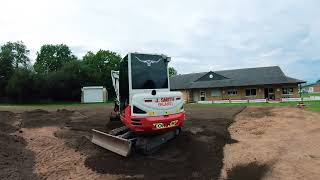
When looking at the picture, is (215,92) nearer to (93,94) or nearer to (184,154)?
(93,94)

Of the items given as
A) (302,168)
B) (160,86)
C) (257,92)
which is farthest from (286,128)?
(257,92)

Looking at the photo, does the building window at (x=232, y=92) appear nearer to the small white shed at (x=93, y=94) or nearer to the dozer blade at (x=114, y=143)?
the small white shed at (x=93, y=94)

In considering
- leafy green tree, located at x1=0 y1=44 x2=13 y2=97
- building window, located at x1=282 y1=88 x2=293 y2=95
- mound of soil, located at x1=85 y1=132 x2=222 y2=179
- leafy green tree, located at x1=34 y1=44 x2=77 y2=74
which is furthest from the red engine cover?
leafy green tree, located at x1=34 y1=44 x2=77 y2=74

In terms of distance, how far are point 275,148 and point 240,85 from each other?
119 feet

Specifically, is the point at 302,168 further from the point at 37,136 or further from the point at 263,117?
the point at 37,136

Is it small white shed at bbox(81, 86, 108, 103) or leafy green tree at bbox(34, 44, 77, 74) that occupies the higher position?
leafy green tree at bbox(34, 44, 77, 74)

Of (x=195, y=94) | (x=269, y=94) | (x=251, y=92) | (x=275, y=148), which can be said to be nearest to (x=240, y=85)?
(x=251, y=92)

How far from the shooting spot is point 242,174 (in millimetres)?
11477

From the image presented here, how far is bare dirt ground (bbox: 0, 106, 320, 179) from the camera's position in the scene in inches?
453

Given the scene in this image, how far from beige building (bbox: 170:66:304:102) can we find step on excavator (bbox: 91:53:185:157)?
3589cm

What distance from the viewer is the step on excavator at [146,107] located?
12531 millimetres

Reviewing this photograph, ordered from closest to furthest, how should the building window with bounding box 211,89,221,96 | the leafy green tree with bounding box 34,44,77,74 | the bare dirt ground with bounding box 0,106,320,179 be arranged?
the bare dirt ground with bounding box 0,106,320,179 → the building window with bounding box 211,89,221,96 → the leafy green tree with bounding box 34,44,77,74

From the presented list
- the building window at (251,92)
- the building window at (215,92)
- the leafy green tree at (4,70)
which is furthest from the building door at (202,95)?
the leafy green tree at (4,70)

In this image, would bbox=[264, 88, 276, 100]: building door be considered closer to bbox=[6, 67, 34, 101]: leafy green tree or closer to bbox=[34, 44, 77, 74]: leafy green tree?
bbox=[6, 67, 34, 101]: leafy green tree
